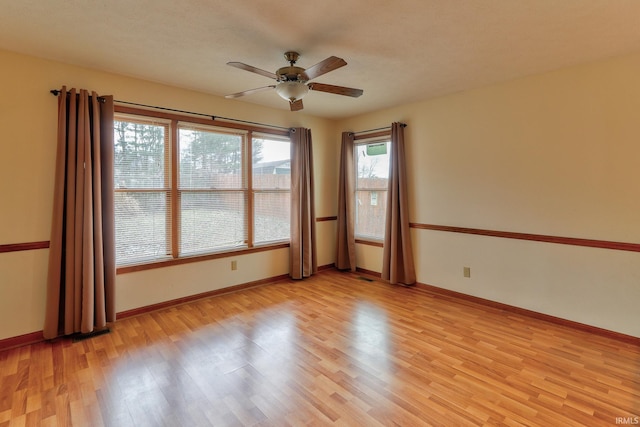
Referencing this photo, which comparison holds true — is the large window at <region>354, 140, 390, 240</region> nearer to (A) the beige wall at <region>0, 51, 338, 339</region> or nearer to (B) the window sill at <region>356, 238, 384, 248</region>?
(B) the window sill at <region>356, 238, 384, 248</region>

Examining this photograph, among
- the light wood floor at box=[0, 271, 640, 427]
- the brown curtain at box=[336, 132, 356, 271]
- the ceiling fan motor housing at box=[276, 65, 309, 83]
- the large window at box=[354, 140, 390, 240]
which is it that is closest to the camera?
the light wood floor at box=[0, 271, 640, 427]

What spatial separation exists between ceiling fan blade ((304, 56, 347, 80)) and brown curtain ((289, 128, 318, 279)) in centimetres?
217

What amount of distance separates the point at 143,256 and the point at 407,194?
133 inches

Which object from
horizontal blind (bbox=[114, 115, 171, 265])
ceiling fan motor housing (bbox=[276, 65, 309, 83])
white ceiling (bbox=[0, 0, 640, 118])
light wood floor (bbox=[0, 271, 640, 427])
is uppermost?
white ceiling (bbox=[0, 0, 640, 118])

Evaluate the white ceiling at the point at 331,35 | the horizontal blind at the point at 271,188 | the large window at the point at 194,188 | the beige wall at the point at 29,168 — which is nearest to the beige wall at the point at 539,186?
the white ceiling at the point at 331,35

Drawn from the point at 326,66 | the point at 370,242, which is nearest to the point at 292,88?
the point at 326,66

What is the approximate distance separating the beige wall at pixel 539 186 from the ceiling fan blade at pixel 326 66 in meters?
2.24

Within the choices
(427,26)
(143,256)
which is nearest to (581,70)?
(427,26)

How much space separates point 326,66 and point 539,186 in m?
2.55

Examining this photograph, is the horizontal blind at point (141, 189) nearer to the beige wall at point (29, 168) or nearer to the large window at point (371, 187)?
the beige wall at point (29, 168)

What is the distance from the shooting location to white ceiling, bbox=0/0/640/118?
6.68ft

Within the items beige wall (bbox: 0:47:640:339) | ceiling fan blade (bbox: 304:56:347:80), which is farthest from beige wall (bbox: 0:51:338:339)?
ceiling fan blade (bbox: 304:56:347:80)

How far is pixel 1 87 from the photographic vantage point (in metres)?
2.62

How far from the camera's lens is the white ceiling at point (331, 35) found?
2037 mm
